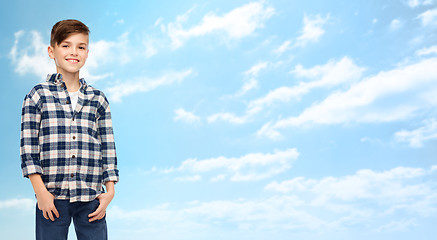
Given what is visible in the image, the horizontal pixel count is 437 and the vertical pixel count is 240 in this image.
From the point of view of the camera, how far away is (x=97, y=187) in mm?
2523

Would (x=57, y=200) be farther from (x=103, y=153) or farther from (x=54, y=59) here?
(x=54, y=59)

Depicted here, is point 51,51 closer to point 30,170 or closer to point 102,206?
point 30,170

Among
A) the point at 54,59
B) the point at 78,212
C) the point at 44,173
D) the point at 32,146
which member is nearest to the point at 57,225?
the point at 78,212

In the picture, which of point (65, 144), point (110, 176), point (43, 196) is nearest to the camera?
point (43, 196)

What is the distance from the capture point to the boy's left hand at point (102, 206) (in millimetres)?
2465

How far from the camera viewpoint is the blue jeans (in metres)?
2.38

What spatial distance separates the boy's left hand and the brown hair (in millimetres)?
909

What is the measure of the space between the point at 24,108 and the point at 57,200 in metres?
0.53

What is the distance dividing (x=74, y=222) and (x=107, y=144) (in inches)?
18.4

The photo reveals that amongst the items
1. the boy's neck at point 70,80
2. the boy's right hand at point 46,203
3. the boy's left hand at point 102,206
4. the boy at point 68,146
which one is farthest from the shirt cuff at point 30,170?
the boy's neck at point 70,80

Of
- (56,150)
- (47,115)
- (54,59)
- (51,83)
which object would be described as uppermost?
(54,59)

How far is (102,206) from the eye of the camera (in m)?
2.49

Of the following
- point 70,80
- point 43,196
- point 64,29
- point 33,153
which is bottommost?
point 43,196

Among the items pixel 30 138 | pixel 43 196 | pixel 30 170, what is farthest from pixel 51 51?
pixel 43 196
